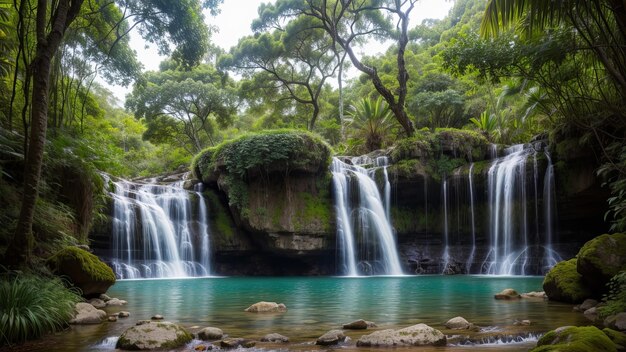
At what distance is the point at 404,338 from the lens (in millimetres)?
5301

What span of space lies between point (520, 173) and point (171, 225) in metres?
14.3

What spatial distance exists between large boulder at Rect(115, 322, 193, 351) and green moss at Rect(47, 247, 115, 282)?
3006 millimetres

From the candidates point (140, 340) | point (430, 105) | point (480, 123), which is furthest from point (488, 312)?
point (430, 105)

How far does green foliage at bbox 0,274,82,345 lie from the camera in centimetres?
511

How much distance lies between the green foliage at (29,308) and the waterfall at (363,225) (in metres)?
14.8

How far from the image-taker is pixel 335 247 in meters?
20.6

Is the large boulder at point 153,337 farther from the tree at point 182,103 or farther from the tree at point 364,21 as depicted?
the tree at point 182,103

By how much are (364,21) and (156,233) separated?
710 inches

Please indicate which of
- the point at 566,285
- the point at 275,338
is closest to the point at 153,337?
the point at 275,338

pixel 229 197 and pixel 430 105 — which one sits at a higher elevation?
pixel 430 105

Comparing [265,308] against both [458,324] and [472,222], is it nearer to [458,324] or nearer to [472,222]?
[458,324]

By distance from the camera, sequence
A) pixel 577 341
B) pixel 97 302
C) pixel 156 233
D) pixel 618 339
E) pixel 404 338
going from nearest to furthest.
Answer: pixel 577 341 < pixel 618 339 < pixel 404 338 < pixel 97 302 < pixel 156 233

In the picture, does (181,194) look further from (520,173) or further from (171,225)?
(520,173)

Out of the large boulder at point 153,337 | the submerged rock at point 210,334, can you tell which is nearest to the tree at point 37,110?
the large boulder at point 153,337
